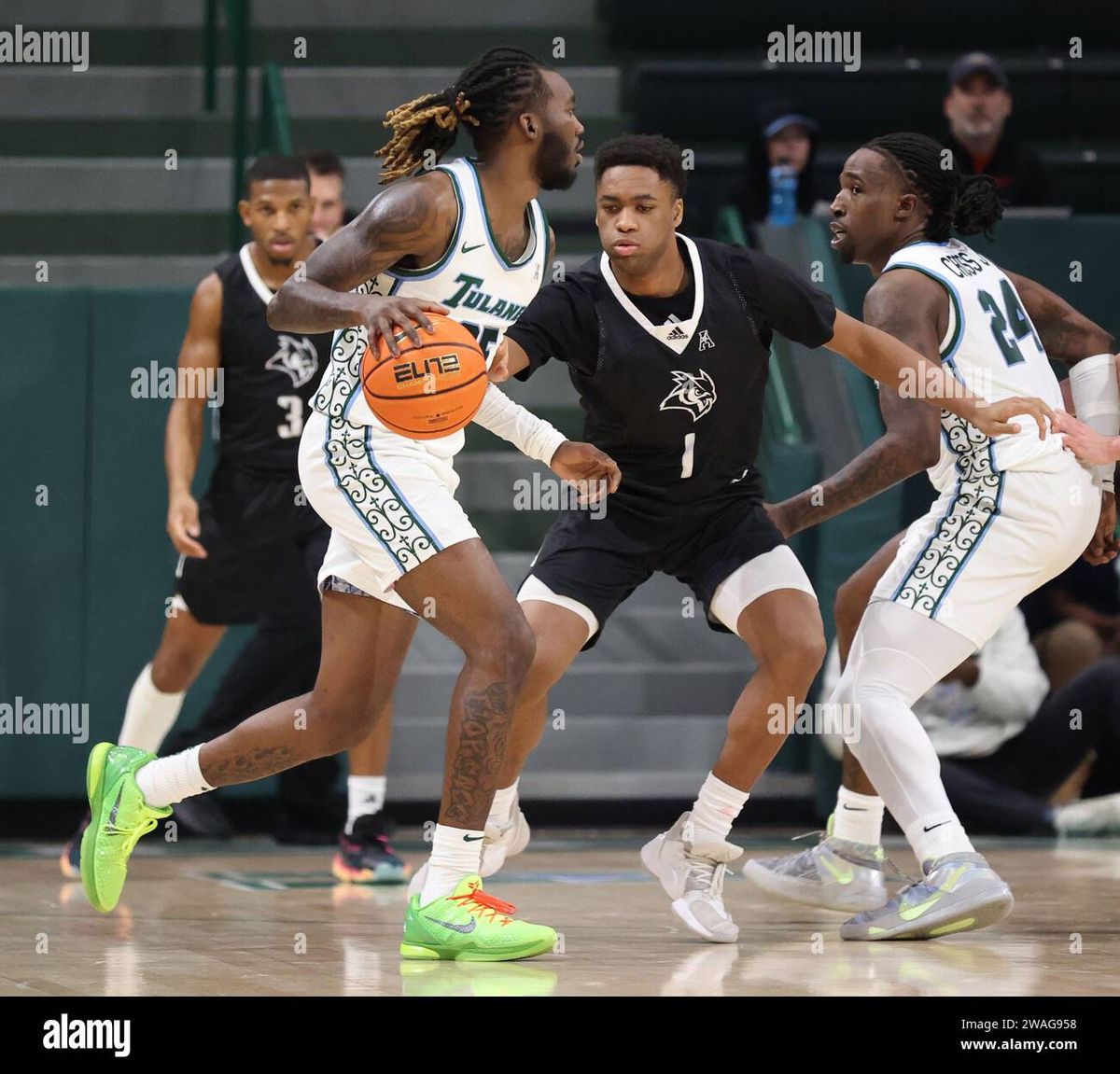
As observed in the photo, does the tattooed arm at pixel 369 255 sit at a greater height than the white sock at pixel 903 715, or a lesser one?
greater

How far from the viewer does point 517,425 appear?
5012mm

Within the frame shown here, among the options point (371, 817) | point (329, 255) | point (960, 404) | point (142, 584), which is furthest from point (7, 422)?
point (960, 404)

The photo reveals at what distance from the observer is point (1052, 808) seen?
25.5ft

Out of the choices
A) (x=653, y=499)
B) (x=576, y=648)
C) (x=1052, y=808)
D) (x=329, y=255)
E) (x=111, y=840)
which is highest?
(x=329, y=255)

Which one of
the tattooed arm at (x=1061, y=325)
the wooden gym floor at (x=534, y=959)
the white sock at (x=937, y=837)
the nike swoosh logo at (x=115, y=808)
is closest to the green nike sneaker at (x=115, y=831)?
the nike swoosh logo at (x=115, y=808)

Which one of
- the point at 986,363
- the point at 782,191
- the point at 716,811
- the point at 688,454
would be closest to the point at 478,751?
the point at 716,811

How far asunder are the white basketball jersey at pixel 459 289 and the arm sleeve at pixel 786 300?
674 mm

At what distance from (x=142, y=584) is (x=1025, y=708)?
344 cm

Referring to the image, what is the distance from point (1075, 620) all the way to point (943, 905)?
352cm

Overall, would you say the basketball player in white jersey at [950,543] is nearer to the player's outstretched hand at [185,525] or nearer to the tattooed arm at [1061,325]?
the tattooed arm at [1061,325]

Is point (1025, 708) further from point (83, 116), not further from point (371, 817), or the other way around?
point (83, 116)

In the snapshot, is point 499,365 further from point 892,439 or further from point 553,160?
point 892,439

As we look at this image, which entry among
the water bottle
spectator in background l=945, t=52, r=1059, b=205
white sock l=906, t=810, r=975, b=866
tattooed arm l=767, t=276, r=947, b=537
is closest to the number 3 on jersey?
tattooed arm l=767, t=276, r=947, b=537

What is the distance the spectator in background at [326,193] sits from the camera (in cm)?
789
